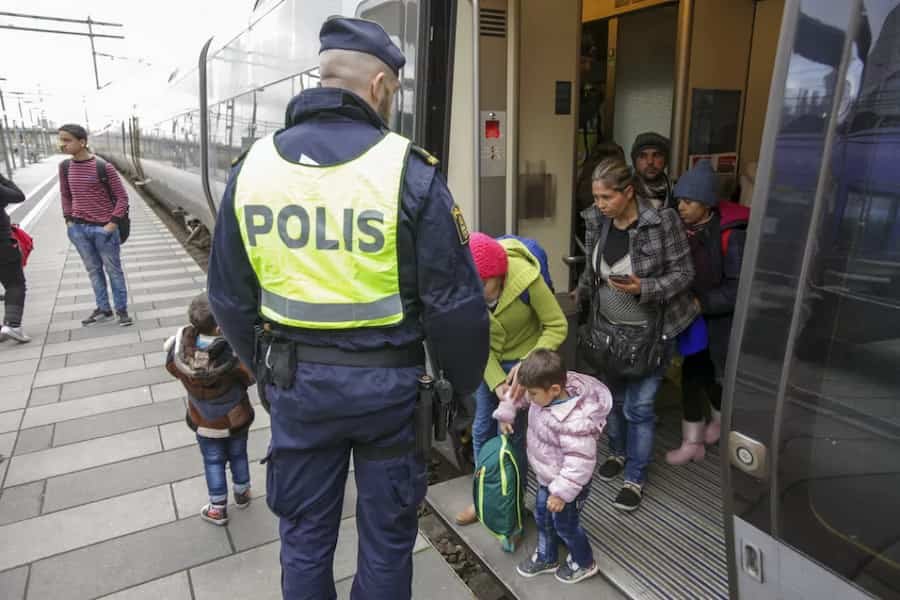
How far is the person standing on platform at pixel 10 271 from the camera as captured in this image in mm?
5121

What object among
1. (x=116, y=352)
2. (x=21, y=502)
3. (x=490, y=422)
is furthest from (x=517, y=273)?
(x=116, y=352)

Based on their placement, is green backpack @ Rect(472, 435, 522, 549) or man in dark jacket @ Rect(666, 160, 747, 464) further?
man in dark jacket @ Rect(666, 160, 747, 464)

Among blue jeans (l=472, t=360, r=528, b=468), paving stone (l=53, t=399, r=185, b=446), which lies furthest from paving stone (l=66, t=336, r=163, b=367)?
blue jeans (l=472, t=360, r=528, b=468)

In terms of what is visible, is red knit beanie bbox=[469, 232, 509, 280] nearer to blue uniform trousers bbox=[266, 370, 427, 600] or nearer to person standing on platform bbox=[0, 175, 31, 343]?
blue uniform trousers bbox=[266, 370, 427, 600]

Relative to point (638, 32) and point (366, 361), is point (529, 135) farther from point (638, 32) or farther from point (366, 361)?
point (366, 361)

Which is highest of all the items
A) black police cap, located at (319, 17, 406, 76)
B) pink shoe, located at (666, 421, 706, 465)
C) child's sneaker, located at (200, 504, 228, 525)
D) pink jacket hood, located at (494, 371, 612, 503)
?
black police cap, located at (319, 17, 406, 76)

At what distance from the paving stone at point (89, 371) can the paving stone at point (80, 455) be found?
1.24 metres

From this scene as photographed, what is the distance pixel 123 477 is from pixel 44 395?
1603 mm

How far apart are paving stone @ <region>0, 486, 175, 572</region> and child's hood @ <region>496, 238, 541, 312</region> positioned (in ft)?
6.34

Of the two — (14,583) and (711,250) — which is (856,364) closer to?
(711,250)

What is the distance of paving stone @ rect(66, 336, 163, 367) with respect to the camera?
17.0ft

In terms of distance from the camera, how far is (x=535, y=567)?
98.4 inches

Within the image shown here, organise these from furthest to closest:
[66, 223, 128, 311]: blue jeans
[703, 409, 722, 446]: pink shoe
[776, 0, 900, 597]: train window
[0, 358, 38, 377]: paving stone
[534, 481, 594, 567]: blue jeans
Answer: [66, 223, 128, 311]: blue jeans < [0, 358, 38, 377]: paving stone < [703, 409, 722, 446]: pink shoe < [534, 481, 594, 567]: blue jeans < [776, 0, 900, 597]: train window

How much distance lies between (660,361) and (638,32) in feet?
10.2
